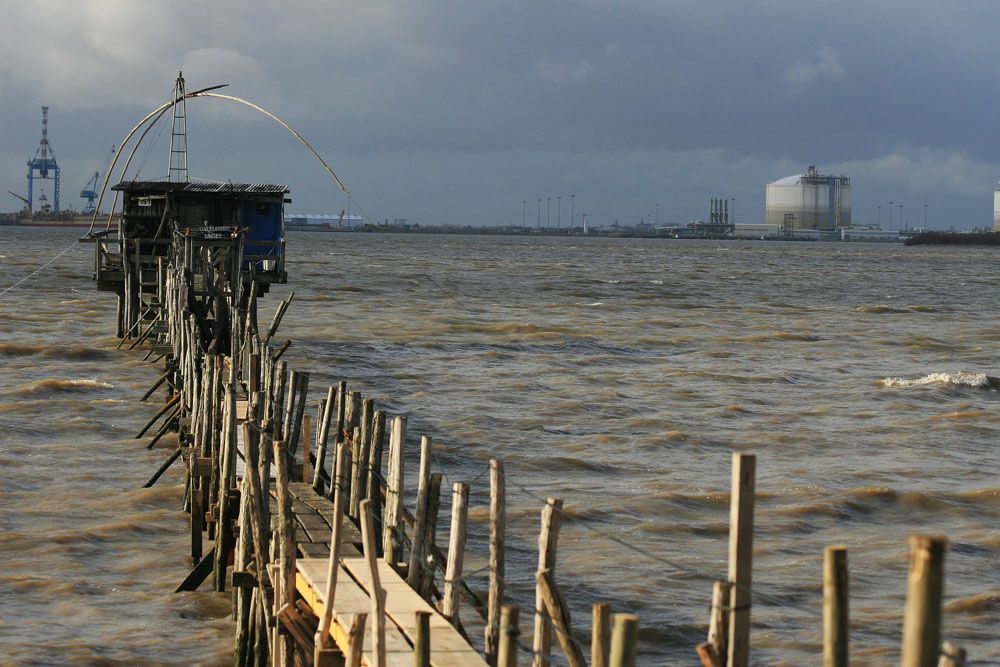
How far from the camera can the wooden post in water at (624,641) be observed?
5734mm

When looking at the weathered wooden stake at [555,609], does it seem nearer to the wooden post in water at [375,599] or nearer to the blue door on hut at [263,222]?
the wooden post in water at [375,599]

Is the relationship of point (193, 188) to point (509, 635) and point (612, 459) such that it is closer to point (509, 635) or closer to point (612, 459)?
point (612, 459)

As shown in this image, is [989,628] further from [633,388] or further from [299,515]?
[633,388]

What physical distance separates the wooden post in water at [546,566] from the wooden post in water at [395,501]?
2.24 m

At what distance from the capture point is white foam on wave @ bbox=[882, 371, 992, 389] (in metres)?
27.5

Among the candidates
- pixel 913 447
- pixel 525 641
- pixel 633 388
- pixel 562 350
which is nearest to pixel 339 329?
pixel 562 350

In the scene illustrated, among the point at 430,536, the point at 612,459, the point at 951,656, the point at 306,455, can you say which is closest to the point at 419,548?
the point at 430,536

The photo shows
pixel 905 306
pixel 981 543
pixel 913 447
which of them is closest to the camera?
pixel 981 543

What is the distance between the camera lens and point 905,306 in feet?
179

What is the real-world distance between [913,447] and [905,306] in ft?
117

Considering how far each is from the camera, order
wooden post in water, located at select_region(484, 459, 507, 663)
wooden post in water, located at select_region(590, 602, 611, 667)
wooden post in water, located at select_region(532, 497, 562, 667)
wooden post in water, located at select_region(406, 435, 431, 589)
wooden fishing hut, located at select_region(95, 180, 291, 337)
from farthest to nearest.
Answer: wooden fishing hut, located at select_region(95, 180, 291, 337)
wooden post in water, located at select_region(406, 435, 431, 589)
wooden post in water, located at select_region(484, 459, 507, 663)
wooden post in water, located at select_region(532, 497, 562, 667)
wooden post in water, located at select_region(590, 602, 611, 667)

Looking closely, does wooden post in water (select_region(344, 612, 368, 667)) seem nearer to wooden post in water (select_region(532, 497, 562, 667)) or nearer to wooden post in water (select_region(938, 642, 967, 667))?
wooden post in water (select_region(532, 497, 562, 667))

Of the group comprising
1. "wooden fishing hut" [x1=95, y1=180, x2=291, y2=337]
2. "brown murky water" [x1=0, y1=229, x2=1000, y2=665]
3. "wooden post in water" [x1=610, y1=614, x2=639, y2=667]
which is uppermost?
"wooden fishing hut" [x1=95, y1=180, x2=291, y2=337]

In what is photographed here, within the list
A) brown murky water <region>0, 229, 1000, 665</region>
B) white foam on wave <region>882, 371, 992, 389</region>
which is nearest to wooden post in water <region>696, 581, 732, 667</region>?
brown murky water <region>0, 229, 1000, 665</region>
